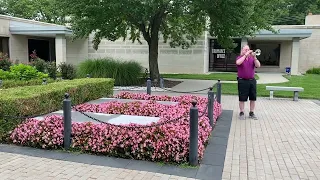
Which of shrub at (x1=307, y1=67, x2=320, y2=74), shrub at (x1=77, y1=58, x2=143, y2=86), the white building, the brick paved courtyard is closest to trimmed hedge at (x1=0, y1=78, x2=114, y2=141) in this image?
the brick paved courtyard

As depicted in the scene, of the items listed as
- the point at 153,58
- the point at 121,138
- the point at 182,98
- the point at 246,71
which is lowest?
the point at 121,138

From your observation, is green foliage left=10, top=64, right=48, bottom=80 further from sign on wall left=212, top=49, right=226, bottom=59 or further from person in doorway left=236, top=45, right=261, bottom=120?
sign on wall left=212, top=49, right=226, bottom=59

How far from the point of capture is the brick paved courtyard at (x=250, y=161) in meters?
4.36

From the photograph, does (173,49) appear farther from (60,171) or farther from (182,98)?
(60,171)

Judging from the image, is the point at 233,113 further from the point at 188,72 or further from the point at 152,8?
the point at 188,72

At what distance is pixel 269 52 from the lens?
2881cm

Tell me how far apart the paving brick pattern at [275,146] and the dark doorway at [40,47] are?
21830 millimetres

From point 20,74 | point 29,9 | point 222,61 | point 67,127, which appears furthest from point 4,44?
point 67,127

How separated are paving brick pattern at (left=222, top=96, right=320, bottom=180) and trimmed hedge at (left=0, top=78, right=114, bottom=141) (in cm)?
395

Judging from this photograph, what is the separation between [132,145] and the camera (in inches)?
197

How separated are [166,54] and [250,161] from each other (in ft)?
63.7

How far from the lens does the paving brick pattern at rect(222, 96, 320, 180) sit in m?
4.54

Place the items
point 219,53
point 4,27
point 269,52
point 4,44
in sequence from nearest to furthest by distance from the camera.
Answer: point 4,27, point 4,44, point 219,53, point 269,52

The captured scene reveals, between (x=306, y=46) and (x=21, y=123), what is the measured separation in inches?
1008
